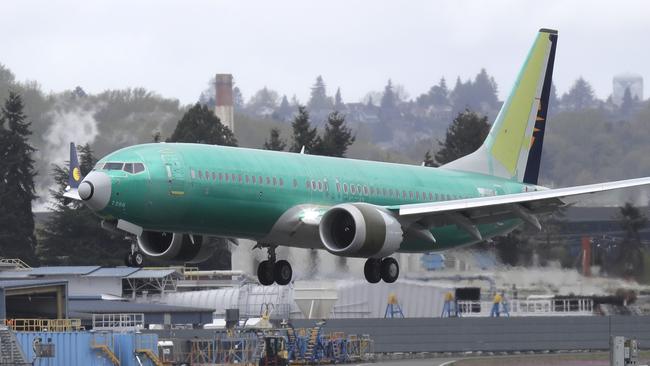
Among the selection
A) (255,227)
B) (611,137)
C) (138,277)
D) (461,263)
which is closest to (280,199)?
(255,227)

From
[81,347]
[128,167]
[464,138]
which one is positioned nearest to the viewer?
[128,167]

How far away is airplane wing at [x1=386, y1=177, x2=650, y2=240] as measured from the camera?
55.7m

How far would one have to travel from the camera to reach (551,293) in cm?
7062

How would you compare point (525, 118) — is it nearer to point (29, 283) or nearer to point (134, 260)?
point (134, 260)

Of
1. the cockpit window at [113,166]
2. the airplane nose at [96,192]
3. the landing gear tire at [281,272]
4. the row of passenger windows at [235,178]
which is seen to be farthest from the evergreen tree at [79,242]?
the airplane nose at [96,192]

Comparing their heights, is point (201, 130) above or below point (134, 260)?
above

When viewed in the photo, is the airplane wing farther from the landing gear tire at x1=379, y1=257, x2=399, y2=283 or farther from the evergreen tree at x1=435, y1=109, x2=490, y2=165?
the evergreen tree at x1=435, y1=109, x2=490, y2=165

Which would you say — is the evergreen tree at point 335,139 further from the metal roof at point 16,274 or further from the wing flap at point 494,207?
the wing flap at point 494,207

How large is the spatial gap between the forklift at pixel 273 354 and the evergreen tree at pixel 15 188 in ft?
126

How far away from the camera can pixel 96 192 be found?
49.4 metres

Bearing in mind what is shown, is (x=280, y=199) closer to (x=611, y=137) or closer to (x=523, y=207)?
(x=523, y=207)

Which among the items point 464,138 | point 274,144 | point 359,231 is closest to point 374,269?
point 359,231

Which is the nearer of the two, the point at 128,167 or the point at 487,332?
the point at 128,167

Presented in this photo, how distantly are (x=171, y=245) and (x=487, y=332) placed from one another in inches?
1265
